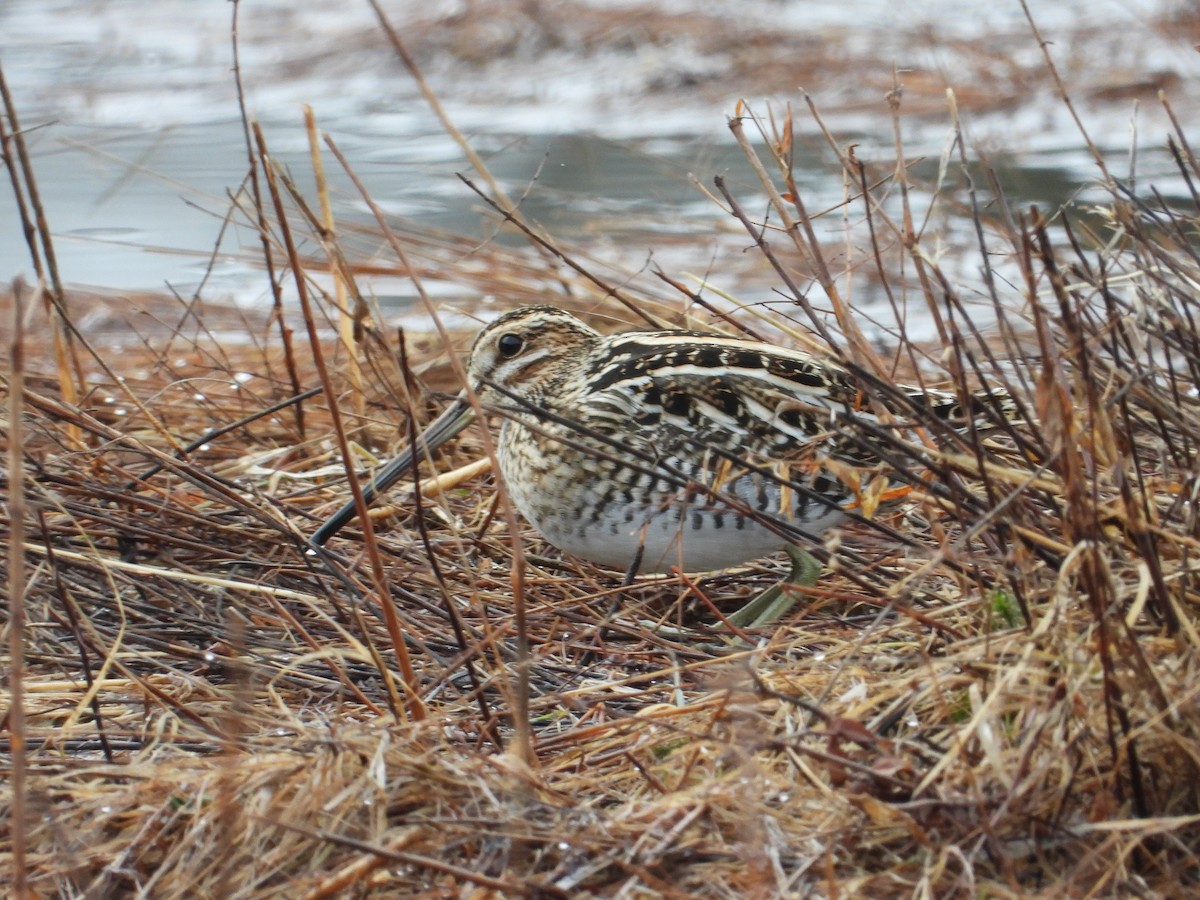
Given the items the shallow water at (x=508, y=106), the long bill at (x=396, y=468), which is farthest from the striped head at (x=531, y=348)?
the shallow water at (x=508, y=106)

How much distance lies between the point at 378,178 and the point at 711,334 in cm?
577

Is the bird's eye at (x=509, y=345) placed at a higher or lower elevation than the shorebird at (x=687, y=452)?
higher

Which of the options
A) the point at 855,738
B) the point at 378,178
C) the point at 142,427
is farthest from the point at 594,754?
the point at 378,178

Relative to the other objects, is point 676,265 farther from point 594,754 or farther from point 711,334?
point 594,754

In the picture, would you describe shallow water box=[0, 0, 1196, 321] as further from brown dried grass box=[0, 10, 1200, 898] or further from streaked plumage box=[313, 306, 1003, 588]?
brown dried grass box=[0, 10, 1200, 898]

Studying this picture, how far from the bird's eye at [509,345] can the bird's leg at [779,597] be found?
913mm

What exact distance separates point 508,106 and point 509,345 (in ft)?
25.5

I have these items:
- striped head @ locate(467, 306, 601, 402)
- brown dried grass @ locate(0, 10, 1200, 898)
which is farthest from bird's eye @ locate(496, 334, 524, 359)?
brown dried grass @ locate(0, 10, 1200, 898)

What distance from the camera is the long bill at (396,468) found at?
12.8 feet

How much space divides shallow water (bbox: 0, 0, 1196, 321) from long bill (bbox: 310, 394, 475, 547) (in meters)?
2.67

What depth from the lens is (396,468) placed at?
4082 millimetres

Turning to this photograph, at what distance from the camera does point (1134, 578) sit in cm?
270

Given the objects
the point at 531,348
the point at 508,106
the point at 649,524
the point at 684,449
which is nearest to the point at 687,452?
the point at 684,449

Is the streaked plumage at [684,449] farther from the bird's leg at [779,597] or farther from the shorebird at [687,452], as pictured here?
the bird's leg at [779,597]
